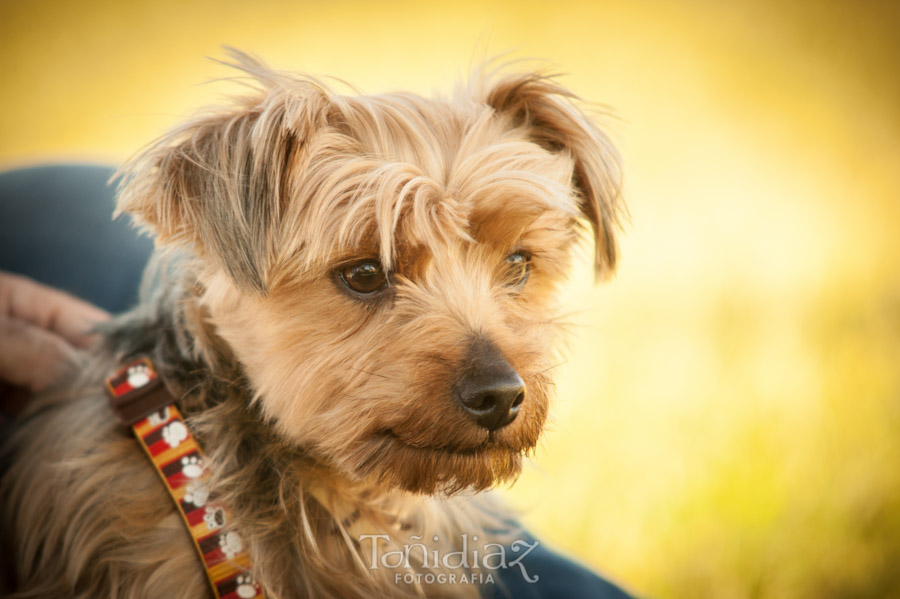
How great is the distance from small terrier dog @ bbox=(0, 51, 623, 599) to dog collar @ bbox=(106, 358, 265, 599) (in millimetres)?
36

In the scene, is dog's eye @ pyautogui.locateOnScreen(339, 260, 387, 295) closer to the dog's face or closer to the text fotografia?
the dog's face

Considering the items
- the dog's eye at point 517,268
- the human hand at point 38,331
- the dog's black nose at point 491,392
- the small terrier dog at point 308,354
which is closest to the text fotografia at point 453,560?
the small terrier dog at point 308,354

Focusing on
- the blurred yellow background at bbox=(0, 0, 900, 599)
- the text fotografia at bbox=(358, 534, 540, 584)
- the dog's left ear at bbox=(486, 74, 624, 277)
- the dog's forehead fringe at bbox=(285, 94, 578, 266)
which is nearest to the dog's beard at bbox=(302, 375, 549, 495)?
the text fotografia at bbox=(358, 534, 540, 584)

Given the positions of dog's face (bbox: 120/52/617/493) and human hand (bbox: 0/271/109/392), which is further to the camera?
human hand (bbox: 0/271/109/392)

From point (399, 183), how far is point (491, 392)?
2.28 feet

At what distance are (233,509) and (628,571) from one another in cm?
258

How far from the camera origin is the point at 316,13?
7.31m

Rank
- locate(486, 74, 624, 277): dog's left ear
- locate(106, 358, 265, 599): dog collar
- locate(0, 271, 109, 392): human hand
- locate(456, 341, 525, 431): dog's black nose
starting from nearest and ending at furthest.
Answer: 1. locate(456, 341, 525, 431): dog's black nose
2. locate(106, 358, 265, 599): dog collar
3. locate(0, 271, 109, 392): human hand
4. locate(486, 74, 624, 277): dog's left ear

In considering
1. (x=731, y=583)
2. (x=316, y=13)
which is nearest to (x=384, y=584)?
(x=731, y=583)

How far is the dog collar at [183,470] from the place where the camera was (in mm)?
2080

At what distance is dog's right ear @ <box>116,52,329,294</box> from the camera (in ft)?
6.66

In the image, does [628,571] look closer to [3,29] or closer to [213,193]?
[213,193]

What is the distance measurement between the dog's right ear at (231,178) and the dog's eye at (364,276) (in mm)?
235

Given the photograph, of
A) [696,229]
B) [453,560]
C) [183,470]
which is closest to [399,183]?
[183,470]
